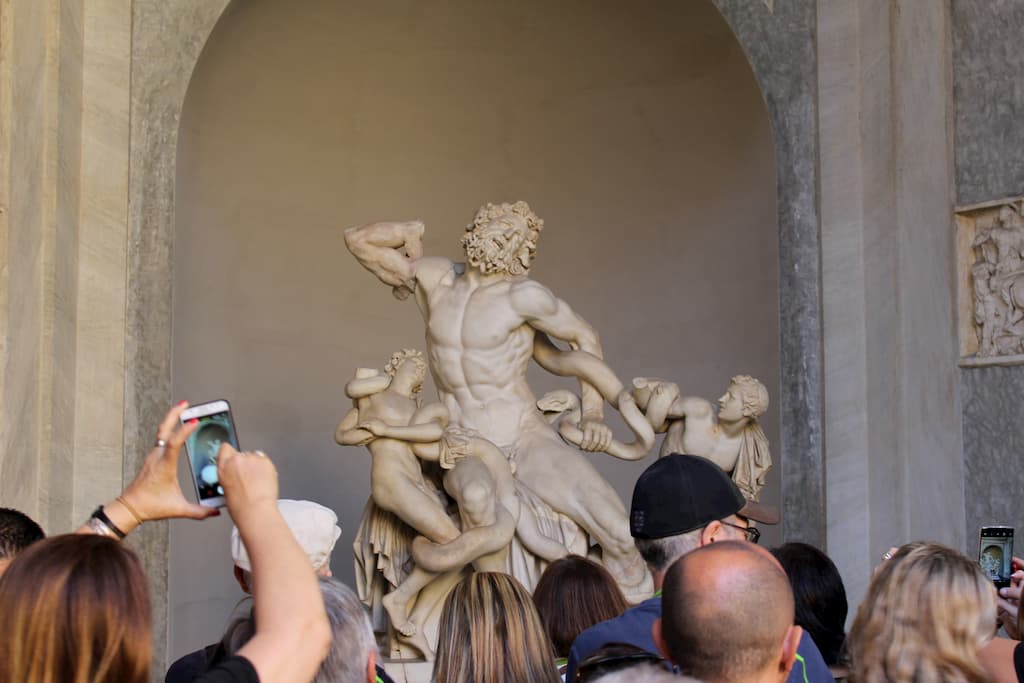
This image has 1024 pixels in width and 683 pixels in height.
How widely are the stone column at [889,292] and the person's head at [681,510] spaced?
4.55 m

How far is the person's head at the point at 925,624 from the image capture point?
2121 mm

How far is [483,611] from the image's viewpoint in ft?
8.29

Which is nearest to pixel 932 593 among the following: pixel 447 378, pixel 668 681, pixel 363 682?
pixel 668 681

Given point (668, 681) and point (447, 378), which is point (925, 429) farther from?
point (668, 681)

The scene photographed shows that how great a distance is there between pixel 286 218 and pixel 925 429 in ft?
12.5

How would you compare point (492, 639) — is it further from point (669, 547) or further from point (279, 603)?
point (279, 603)

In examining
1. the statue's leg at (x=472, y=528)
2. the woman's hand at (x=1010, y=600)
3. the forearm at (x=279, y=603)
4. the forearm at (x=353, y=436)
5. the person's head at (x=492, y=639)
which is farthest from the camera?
the forearm at (x=353, y=436)

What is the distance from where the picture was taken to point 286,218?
27.0 ft

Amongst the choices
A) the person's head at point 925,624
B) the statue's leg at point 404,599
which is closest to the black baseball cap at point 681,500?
the person's head at point 925,624

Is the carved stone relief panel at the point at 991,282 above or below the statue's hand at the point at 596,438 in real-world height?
above

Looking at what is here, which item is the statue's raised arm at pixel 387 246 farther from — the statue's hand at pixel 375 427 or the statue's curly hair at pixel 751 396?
the statue's curly hair at pixel 751 396

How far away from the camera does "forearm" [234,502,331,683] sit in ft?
5.11

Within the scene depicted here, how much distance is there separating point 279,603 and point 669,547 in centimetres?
91

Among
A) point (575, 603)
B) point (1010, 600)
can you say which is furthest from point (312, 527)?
point (1010, 600)
